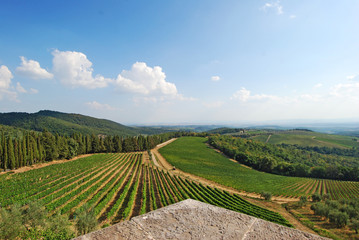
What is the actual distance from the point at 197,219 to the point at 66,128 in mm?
207377

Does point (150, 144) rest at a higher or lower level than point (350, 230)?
higher

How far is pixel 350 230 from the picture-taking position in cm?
2497

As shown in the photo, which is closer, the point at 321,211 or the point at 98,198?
the point at 98,198

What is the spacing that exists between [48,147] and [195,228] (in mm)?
69961

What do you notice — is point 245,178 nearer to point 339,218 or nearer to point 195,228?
point 339,218

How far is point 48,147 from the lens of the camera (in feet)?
178

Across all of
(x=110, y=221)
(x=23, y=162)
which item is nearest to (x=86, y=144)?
(x=23, y=162)

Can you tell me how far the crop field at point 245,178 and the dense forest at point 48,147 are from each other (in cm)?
2358

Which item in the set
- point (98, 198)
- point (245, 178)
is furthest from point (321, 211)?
point (98, 198)

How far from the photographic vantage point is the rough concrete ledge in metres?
2.17

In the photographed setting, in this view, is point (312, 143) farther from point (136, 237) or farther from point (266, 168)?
point (136, 237)

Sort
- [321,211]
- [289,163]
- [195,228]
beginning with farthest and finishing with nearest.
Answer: [289,163] < [321,211] < [195,228]

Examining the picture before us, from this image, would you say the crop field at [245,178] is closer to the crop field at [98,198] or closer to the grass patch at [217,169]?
the grass patch at [217,169]

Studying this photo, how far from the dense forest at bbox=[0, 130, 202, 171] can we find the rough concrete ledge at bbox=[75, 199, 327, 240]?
60.3 metres
